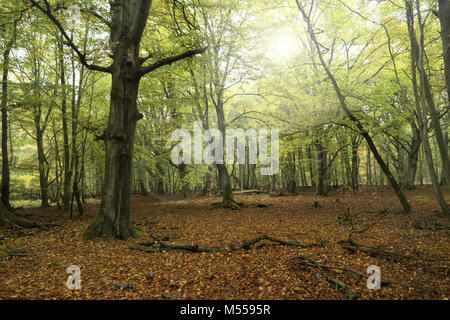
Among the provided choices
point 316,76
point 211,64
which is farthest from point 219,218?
point 316,76

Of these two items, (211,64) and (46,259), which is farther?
(211,64)

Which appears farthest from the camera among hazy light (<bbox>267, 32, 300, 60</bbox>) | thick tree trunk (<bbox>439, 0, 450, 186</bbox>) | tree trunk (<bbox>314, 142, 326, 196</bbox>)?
tree trunk (<bbox>314, 142, 326, 196</bbox>)

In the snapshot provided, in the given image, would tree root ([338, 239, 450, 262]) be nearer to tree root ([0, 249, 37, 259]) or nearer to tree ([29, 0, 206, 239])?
tree ([29, 0, 206, 239])

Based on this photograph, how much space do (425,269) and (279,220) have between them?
4916mm

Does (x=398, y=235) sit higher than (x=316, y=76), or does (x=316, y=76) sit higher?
(x=316, y=76)

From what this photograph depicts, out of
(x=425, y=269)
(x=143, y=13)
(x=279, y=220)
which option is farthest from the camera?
(x=279, y=220)

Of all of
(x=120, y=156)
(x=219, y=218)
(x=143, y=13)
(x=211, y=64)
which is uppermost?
(x=211, y=64)

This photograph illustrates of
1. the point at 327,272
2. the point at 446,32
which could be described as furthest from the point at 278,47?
the point at 327,272

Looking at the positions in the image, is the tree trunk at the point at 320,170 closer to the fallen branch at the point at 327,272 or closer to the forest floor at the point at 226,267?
the forest floor at the point at 226,267

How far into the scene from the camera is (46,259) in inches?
166

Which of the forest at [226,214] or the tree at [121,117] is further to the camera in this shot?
the tree at [121,117]

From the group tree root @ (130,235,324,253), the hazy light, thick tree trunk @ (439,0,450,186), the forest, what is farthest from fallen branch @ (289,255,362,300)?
the hazy light

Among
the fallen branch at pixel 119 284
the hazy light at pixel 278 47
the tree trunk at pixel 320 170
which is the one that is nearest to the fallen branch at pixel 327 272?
the fallen branch at pixel 119 284
